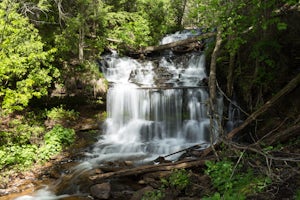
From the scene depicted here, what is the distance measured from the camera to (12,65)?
26.0 ft

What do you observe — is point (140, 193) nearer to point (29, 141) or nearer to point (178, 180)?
point (178, 180)

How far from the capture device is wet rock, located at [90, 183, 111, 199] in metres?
6.10

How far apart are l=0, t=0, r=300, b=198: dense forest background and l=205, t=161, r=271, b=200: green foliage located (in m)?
0.45

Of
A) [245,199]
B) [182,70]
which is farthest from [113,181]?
[182,70]

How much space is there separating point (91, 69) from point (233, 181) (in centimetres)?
911

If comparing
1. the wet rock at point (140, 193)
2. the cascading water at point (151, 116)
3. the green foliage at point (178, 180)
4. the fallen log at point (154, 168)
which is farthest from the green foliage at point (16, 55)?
the green foliage at point (178, 180)

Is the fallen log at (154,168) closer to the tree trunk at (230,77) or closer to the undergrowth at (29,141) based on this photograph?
the undergrowth at (29,141)

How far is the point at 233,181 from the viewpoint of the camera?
4695 mm

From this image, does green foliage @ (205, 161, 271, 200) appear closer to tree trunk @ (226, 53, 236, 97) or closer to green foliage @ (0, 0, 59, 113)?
tree trunk @ (226, 53, 236, 97)

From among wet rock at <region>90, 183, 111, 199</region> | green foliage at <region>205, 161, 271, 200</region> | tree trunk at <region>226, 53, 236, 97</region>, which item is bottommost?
wet rock at <region>90, 183, 111, 199</region>

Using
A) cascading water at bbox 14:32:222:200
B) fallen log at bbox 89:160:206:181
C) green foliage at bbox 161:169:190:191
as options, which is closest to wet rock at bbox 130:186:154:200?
green foliage at bbox 161:169:190:191

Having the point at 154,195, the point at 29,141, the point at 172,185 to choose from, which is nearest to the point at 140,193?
the point at 154,195

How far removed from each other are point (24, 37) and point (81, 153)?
4543 millimetres

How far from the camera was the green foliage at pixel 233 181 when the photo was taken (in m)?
4.15
